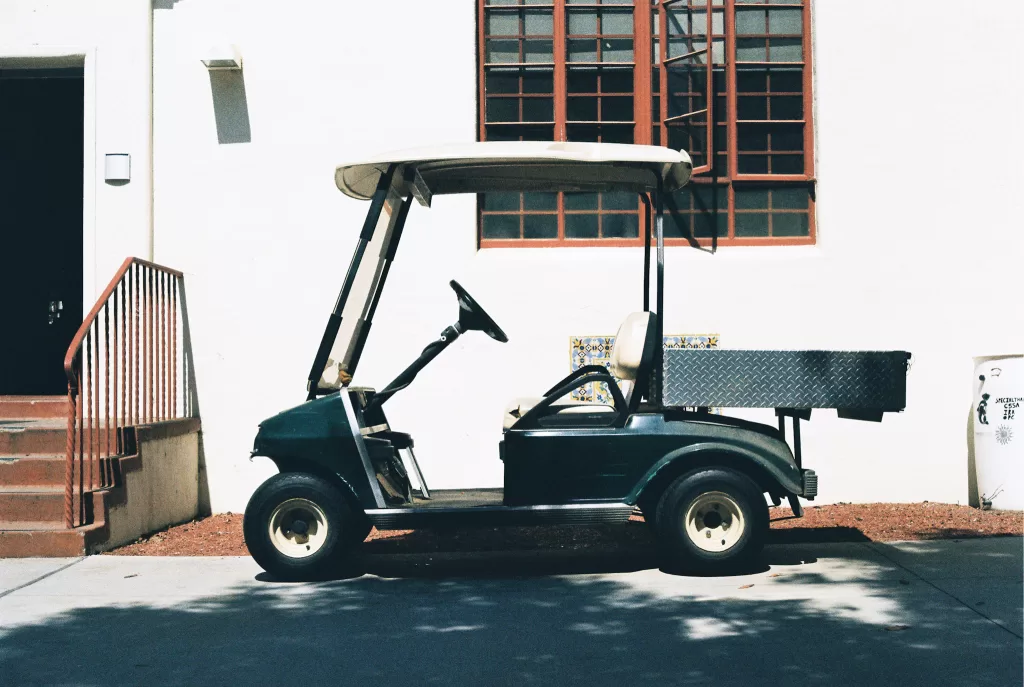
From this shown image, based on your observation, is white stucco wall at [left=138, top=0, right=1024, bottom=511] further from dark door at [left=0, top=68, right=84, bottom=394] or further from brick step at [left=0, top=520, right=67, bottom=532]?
dark door at [left=0, top=68, right=84, bottom=394]

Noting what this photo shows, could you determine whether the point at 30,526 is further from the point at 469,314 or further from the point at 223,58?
the point at 223,58

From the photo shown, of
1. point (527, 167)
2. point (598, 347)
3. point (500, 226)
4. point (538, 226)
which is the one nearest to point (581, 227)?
point (538, 226)

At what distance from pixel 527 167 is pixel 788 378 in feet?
6.31

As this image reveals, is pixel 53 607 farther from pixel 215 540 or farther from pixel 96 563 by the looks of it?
pixel 215 540

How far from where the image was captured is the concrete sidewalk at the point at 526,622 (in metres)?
4.48

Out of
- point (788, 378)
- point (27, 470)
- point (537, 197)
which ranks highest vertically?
point (537, 197)

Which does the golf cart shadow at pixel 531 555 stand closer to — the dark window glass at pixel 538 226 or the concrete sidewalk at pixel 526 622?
the concrete sidewalk at pixel 526 622

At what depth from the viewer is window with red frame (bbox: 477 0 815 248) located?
354 inches

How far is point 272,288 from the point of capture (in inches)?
350

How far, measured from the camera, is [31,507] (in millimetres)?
7203

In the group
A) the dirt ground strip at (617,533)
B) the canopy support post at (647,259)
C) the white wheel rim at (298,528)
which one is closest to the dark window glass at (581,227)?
the canopy support post at (647,259)

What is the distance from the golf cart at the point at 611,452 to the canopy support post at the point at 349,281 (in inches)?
0.4

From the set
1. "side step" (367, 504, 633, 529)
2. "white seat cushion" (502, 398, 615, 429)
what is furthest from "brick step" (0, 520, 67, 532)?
"white seat cushion" (502, 398, 615, 429)

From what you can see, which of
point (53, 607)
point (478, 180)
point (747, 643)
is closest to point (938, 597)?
point (747, 643)
